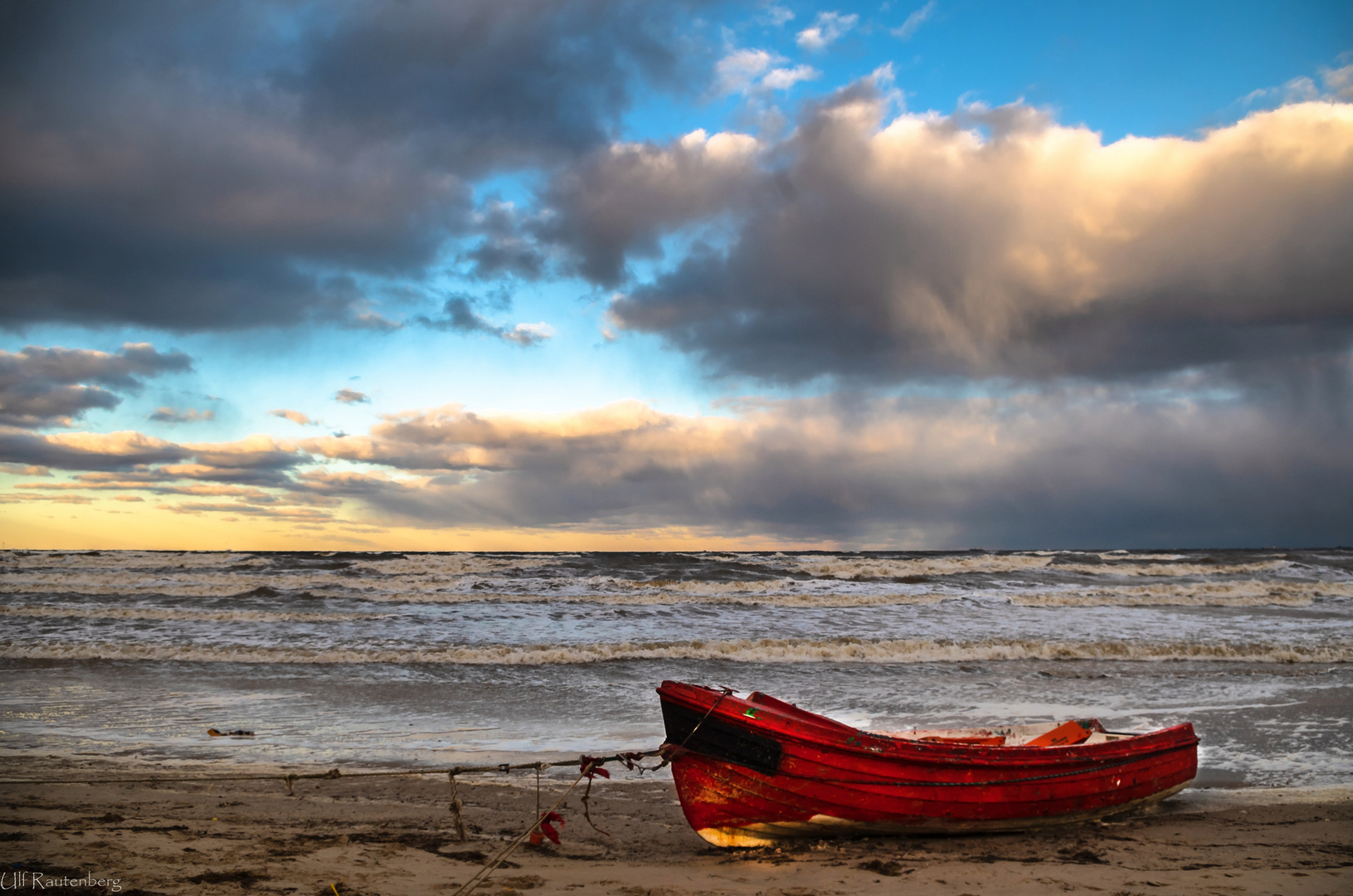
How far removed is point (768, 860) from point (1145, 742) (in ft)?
13.3

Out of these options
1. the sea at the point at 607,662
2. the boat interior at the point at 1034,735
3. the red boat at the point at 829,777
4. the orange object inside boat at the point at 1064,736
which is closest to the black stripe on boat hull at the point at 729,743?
the red boat at the point at 829,777

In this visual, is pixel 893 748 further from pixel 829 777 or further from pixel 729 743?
pixel 729 743

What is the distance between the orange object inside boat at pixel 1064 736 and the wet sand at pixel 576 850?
3.06 ft

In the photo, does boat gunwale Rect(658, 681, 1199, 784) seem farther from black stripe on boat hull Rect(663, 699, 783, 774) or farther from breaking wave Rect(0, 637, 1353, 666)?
breaking wave Rect(0, 637, 1353, 666)

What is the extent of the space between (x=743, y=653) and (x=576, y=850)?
1123 centimetres

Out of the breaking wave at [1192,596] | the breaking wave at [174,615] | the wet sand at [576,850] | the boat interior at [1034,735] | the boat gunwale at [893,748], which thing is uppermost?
the boat gunwale at [893,748]

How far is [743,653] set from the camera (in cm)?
1742

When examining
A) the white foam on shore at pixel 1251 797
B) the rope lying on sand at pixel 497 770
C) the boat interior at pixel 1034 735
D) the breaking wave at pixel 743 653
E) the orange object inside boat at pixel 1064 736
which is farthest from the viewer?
the breaking wave at pixel 743 653

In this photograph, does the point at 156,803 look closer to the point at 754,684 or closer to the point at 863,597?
the point at 754,684

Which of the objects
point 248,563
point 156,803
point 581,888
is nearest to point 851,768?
point 581,888

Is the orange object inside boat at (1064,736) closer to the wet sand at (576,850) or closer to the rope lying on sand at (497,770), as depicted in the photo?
the wet sand at (576,850)

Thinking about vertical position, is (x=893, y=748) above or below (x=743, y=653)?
above

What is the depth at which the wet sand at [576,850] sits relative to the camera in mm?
5402

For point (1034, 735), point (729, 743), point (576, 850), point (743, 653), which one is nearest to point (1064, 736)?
point (1034, 735)
